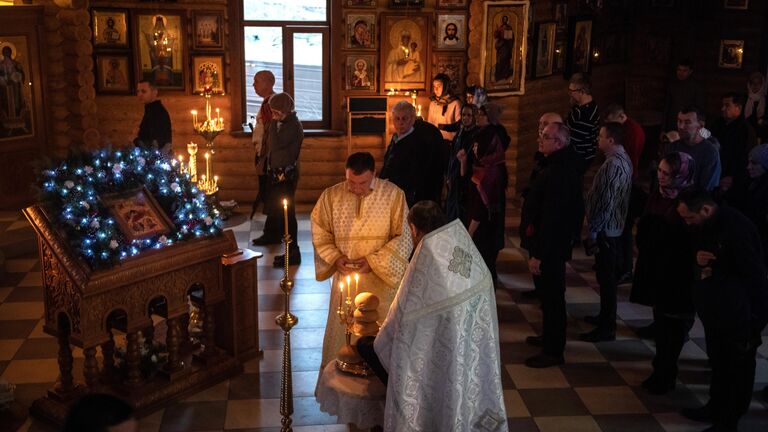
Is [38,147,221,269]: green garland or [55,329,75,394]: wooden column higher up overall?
[38,147,221,269]: green garland

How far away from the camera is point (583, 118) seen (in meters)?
A: 8.93

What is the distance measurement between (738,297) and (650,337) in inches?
80.5

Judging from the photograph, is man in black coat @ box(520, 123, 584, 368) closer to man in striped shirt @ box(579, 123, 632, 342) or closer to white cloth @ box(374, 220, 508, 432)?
man in striped shirt @ box(579, 123, 632, 342)

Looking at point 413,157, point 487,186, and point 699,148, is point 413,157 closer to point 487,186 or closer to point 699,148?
point 487,186

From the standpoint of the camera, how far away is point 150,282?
5531mm

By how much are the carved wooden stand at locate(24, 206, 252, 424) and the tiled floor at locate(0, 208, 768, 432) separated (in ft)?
0.50

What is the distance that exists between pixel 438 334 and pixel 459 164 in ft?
12.8

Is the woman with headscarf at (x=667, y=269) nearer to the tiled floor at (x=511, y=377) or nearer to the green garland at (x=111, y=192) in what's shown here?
the tiled floor at (x=511, y=377)

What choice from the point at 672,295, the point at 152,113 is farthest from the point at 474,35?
the point at 672,295

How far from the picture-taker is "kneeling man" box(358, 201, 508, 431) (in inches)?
169

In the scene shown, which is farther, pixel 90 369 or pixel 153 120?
pixel 153 120

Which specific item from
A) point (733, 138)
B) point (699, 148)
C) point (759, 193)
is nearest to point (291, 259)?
point (699, 148)

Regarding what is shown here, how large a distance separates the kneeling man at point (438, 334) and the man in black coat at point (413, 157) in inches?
124

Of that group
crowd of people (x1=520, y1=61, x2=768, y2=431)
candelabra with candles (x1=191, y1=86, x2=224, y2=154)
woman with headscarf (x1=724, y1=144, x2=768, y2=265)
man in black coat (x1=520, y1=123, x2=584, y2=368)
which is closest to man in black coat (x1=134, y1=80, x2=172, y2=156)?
candelabra with candles (x1=191, y1=86, x2=224, y2=154)
